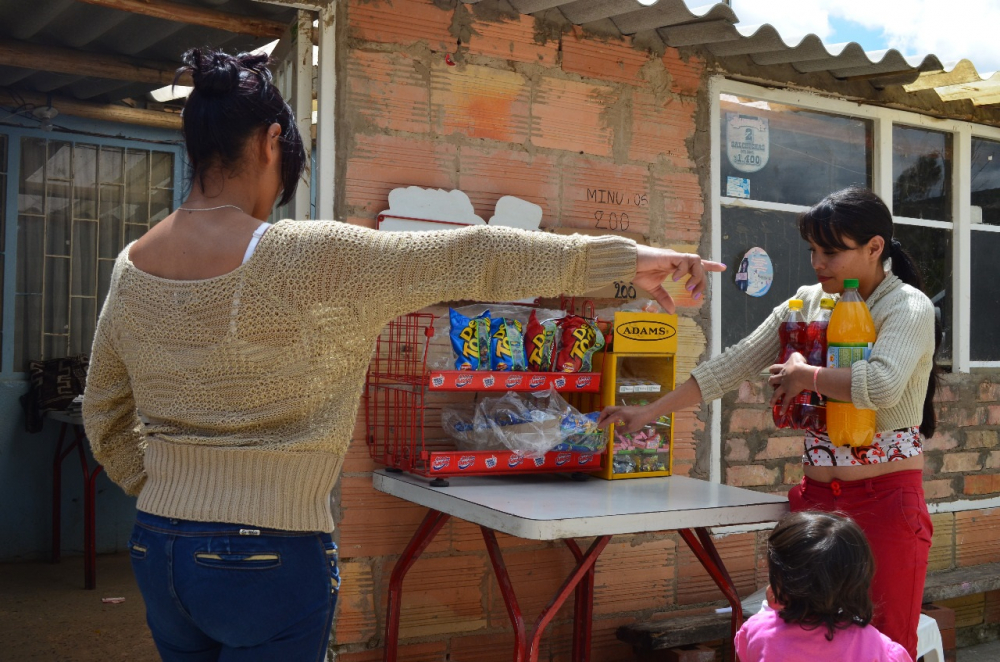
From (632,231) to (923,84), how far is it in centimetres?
189

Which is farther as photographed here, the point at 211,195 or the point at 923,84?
the point at 923,84

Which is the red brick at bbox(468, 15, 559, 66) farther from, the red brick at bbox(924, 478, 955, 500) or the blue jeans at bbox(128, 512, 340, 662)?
the red brick at bbox(924, 478, 955, 500)

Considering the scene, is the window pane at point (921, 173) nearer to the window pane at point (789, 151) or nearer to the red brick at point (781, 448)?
the window pane at point (789, 151)

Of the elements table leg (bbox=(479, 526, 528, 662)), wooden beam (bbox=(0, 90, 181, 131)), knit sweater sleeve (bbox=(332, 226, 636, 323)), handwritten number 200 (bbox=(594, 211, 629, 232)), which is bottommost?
table leg (bbox=(479, 526, 528, 662))

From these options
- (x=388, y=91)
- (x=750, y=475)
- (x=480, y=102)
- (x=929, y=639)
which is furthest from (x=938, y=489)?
(x=388, y=91)

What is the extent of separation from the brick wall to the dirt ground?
1516 mm

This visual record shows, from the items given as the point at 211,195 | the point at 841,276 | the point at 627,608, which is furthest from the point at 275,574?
the point at 627,608

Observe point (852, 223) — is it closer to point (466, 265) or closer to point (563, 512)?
point (563, 512)

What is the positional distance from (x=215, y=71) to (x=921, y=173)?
4673 mm

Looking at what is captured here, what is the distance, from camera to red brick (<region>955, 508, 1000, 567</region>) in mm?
5250

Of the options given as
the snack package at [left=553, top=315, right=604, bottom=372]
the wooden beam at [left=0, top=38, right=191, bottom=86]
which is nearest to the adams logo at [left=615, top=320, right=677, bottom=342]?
the snack package at [left=553, top=315, right=604, bottom=372]

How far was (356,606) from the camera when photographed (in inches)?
141

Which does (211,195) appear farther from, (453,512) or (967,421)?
(967,421)

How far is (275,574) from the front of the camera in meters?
1.52
